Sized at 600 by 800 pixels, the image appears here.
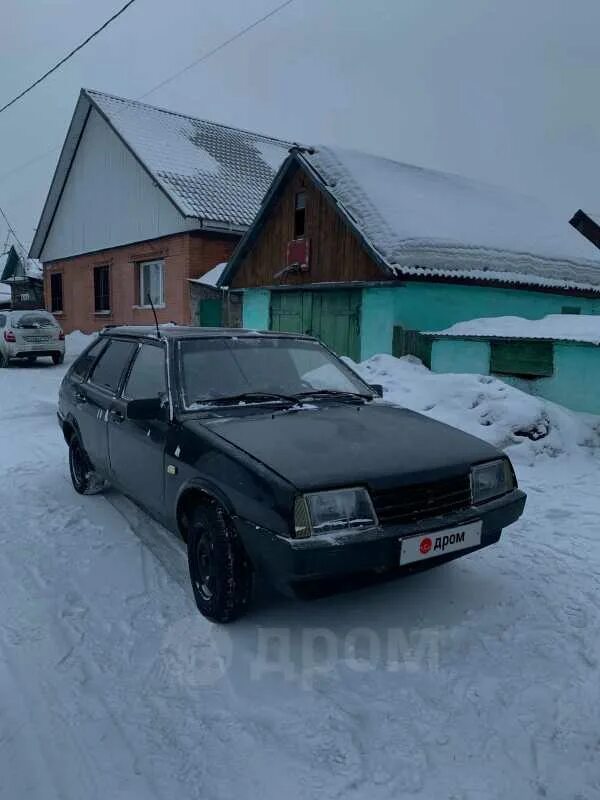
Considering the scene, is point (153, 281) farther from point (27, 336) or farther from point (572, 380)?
point (572, 380)

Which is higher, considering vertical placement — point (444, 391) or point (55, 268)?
point (55, 268)

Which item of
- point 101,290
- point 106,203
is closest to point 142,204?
point 106,203

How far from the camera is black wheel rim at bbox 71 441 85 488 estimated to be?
4.92m

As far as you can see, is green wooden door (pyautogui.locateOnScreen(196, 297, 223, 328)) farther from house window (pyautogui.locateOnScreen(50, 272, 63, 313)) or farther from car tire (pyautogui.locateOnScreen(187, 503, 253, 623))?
car tire (pyautogui.locateOnScreen(187, 503, 253, 623))

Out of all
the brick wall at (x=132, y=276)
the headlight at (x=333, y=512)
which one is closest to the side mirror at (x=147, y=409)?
the headlight at (x=333, y=512)

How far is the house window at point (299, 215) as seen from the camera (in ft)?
42.6

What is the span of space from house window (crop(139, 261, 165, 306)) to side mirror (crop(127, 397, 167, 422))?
14.7m

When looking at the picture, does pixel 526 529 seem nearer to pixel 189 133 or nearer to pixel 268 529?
pixel 268 529

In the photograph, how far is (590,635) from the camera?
2867mm

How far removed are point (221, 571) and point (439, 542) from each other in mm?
1083

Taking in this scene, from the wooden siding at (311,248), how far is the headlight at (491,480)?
800cm

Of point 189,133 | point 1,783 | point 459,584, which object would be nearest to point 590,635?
point 459,584

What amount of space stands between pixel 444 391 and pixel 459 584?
418cm

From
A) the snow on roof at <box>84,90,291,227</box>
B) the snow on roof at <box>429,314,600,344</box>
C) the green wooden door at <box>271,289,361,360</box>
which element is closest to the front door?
the snow on roof at <box>429,314,600,344</box>
